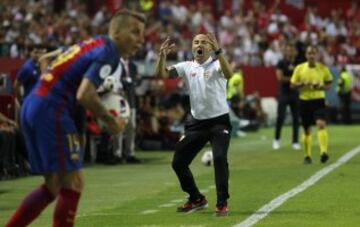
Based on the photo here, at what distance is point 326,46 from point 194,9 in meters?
5.01

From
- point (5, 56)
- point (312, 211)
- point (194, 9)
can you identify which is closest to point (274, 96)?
point (194, 9)

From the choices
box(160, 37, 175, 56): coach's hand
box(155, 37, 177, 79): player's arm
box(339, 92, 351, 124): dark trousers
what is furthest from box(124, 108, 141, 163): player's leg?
box(339, 92, 351, 124): dark trousers

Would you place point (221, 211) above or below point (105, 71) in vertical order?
below

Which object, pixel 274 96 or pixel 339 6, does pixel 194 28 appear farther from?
pixel 339 6

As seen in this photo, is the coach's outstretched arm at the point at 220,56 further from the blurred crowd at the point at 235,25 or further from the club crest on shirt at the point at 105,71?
the blurred crowd at the point at 235,25

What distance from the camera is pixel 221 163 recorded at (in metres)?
12.7

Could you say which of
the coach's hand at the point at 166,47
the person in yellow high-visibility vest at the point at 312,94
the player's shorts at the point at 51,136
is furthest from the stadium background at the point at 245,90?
the player's shorts at the point at 51,136

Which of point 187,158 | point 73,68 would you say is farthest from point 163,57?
point 73,68

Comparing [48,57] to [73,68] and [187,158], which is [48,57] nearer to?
[73,68]

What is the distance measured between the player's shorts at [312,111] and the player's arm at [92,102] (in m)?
11.7

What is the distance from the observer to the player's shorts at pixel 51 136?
29.4 feet

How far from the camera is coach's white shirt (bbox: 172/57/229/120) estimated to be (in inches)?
516

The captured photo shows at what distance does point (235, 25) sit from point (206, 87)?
26922 mm

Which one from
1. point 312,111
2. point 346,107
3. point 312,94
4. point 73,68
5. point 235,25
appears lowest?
point 346,107
